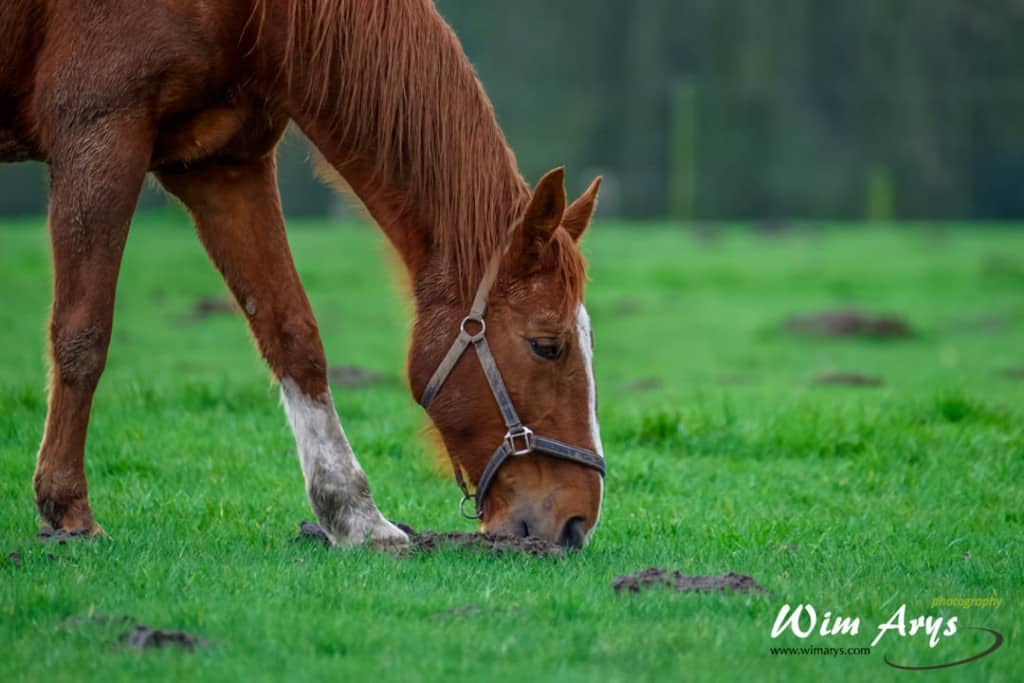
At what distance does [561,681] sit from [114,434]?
3672 millimetres

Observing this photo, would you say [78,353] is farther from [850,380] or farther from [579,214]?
[850,380]

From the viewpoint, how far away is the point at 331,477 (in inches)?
163

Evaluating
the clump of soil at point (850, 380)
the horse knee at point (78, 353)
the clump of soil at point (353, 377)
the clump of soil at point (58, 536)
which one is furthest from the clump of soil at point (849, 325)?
the clump of soil at point (58, 536)

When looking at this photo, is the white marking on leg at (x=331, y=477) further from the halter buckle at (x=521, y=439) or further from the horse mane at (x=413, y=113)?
the horse mane at (x=413, y=113)

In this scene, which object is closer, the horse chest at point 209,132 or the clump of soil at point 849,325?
the horse chest at point 209,132

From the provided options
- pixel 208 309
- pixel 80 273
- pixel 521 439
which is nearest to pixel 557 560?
pixel 521 439

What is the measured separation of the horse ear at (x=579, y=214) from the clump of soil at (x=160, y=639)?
5.93 feet

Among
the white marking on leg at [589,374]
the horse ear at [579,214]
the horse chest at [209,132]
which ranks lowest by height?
the white marking on leg at [589,374]

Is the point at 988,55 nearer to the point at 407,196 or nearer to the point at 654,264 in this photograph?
the point at 654,264

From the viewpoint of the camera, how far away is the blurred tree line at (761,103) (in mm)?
24297

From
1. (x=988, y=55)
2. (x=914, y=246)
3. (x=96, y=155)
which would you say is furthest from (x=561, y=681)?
(x=988, y=55)

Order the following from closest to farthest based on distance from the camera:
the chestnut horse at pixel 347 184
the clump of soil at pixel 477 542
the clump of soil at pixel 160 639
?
the clump of soil at pixel 160 639 < the clump of soil at pixel 477 542 < the chestnut horse at pixel 347 184

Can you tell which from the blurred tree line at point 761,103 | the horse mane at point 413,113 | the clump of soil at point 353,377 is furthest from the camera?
the blurred tree line at point 761,103

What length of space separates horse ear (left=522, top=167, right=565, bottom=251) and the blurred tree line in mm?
19340
